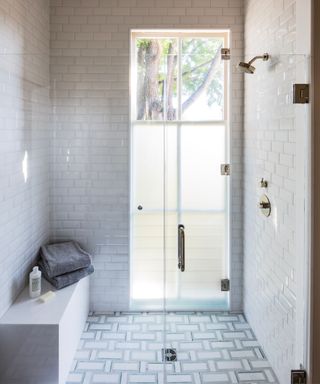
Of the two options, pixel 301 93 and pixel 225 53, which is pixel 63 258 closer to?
pixel 301 93

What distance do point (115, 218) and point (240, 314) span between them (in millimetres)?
1256

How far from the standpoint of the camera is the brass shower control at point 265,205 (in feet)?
8.67

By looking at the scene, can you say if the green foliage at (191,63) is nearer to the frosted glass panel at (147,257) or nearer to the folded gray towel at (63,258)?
the frosted glass panel at (147,257)

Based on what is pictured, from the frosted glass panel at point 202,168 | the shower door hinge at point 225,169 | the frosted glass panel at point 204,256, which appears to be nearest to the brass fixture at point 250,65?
the frosted glass panel at point 202,168

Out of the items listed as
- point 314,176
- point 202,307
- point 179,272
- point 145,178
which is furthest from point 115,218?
point 314,176

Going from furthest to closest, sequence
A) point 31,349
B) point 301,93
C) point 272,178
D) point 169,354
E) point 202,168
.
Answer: point 202,168 → point 169,354 → point 272,178 → point 31,349 → point 301,93

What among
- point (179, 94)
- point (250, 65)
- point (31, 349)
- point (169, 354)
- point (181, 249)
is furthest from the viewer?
point (179, 94)

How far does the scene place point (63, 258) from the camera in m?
2.93

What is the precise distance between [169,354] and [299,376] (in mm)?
890

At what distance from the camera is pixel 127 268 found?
10.9 feet

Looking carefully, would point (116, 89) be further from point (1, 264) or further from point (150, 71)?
point (1, 264)

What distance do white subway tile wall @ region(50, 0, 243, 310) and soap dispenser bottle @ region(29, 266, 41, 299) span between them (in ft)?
2.01

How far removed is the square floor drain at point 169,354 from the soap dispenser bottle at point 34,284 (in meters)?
0.93

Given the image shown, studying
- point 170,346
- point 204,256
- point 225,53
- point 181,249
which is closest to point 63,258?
point 181,249
